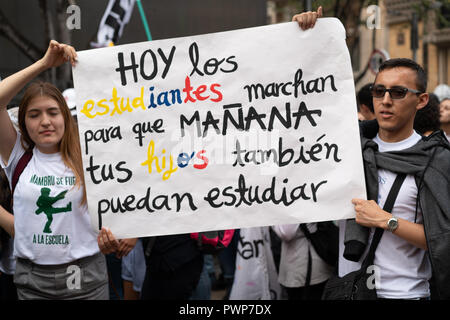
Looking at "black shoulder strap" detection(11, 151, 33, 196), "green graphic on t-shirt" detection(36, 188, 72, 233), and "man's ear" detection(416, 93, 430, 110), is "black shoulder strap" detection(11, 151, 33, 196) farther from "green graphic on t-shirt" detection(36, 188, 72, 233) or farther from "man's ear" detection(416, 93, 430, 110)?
"man's ear" detection(416, 93, 430, 110)

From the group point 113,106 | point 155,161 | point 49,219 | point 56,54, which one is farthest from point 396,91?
point 49,219

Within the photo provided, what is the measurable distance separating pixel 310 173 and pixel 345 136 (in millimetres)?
235

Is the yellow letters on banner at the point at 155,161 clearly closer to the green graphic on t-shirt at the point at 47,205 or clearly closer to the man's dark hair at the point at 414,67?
the green graphic on t-shirt at the point at 47,205

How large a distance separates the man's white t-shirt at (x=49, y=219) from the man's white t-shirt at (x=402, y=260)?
1416 millimetres

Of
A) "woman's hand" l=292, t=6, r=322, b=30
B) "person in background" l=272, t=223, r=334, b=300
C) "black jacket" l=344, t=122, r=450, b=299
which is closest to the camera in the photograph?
"black jacket" l=344, t=122, r=450, b=299

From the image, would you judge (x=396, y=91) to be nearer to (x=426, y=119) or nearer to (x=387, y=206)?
(x=387, y=206)

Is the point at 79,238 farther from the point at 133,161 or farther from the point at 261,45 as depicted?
the point at 261,45

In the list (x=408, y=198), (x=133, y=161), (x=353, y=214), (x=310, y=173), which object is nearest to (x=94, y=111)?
(x=133, y=161)

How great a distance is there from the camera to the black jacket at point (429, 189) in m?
2.12

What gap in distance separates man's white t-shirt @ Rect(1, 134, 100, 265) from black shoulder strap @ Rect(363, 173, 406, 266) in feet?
4.45

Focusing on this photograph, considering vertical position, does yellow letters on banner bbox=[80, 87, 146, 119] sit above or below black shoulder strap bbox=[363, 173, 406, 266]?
above

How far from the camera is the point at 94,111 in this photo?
8.39ft

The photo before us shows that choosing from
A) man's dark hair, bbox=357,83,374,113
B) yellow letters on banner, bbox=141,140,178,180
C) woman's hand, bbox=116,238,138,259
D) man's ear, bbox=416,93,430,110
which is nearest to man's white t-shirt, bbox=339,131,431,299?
man's ear, bbox=416,93,430,110

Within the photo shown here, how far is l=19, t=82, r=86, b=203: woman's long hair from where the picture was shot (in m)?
2.61
